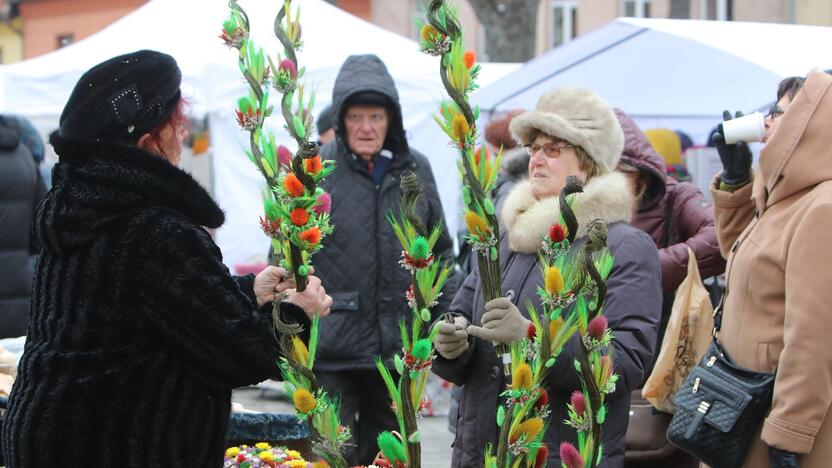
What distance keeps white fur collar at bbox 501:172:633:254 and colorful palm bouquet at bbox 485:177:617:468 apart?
579 mm

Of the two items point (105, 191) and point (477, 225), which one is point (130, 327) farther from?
point (477, 225)

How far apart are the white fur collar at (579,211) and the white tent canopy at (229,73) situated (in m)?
4.90

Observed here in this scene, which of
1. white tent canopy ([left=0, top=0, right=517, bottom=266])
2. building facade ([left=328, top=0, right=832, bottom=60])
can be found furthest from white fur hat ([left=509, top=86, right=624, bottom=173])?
building facade ([left=328, top=0, right=832, bottom=60])

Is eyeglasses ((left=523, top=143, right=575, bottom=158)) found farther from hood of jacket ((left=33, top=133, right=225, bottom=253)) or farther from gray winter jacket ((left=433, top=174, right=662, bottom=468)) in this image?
hood of jacket ((left=33, top=133, right=225, bottom=253))

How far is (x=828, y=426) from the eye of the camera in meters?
2.86

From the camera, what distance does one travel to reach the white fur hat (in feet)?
10.2

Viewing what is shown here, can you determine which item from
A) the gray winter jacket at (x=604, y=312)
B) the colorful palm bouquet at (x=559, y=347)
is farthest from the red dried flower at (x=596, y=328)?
the gray winter jacket at (x=604, y=312)

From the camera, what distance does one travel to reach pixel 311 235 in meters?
2.23

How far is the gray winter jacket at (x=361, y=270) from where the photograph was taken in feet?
14.1

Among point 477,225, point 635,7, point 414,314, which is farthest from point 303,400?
point 635,7

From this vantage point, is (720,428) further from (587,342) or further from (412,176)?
(412,176)

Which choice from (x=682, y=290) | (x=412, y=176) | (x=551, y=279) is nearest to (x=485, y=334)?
(x=551, y=279)

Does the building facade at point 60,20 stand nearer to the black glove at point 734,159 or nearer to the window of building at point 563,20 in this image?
the window of building at point 563,20

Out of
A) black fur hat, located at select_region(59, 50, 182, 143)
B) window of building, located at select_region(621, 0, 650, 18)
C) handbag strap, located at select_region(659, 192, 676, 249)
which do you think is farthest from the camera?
window of building, located at select_region(621, 0, 650, 18)
